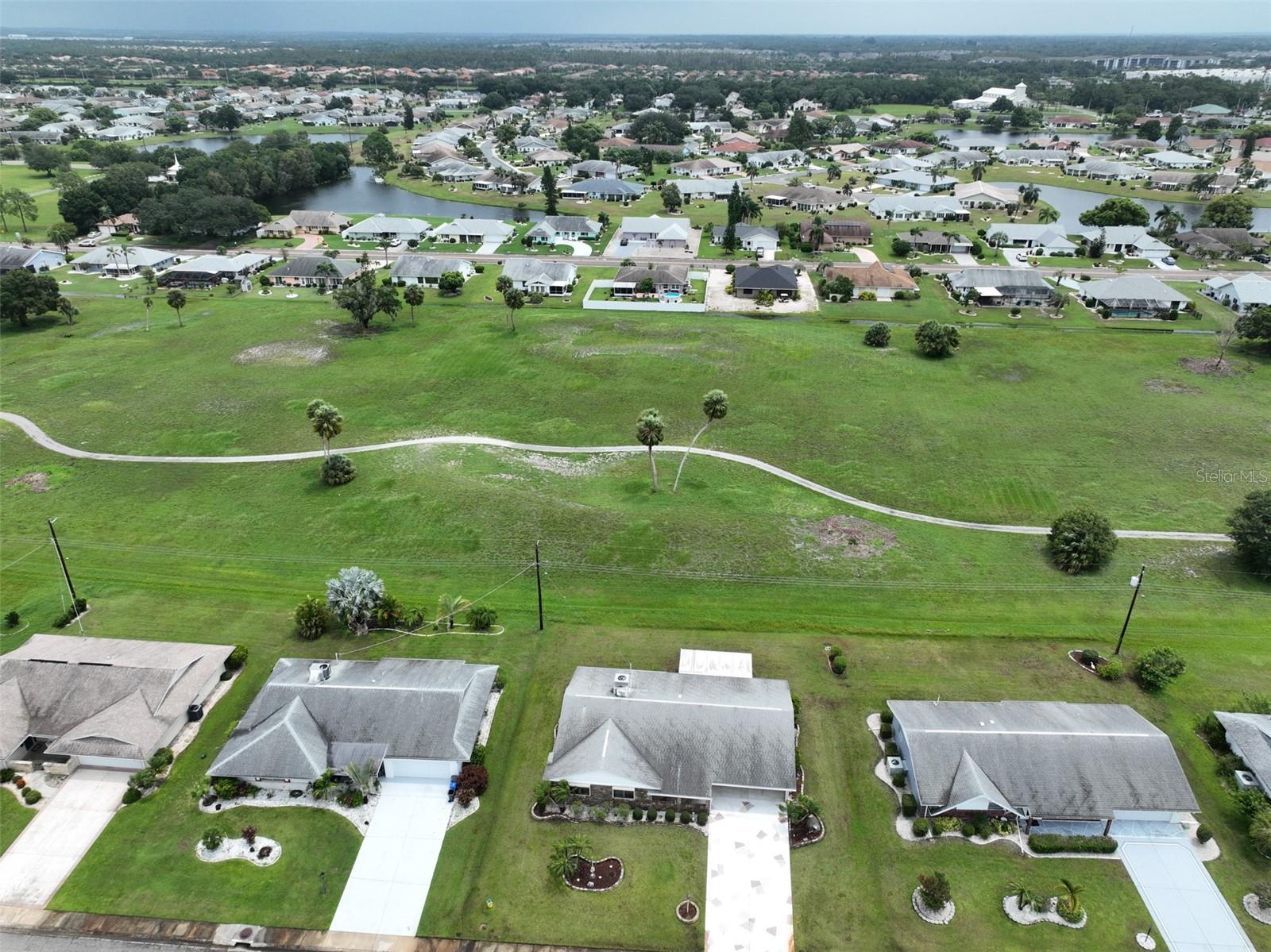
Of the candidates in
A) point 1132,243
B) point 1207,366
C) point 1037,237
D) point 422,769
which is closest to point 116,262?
point 422,769

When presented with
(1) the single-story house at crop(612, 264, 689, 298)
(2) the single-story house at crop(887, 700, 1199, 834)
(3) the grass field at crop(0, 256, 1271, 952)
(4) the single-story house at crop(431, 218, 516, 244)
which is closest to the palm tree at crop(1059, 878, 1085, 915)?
(3) the grass field at crop(0, 256, 1271, 952)

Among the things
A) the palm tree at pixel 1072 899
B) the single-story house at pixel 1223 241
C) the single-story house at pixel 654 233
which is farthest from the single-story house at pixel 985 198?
the palm tree at pixel 1072 899

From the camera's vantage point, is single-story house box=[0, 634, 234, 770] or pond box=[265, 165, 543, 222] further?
pond box=[265, 165, 543, 222]

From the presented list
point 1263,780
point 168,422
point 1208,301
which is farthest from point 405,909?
point 1208,301

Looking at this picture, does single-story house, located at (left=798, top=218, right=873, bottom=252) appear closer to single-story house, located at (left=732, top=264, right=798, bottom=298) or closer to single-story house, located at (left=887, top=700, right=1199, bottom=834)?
single-story house, located at (left=732, top=264, right=798, bottom=298)

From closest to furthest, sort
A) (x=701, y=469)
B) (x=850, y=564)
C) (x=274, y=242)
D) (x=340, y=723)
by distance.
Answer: (x=340, y=723)
(x=850, y=564)
(x=701, y=469)
(x=274, y=242)

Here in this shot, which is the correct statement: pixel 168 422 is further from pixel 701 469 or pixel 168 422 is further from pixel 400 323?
pixel 701 469

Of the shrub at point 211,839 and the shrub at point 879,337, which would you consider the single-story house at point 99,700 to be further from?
the shrub at point 879,337
